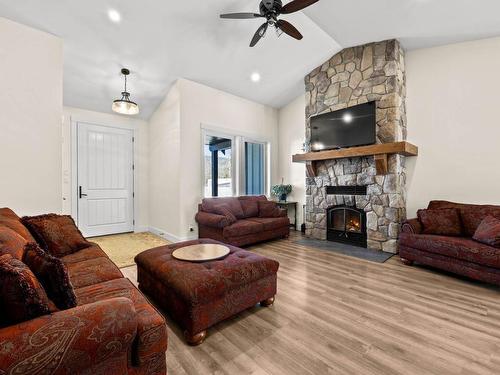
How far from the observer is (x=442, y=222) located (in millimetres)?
3320

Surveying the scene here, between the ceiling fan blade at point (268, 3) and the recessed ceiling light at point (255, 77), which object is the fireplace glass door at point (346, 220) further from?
the ceiling fan blade at point (268, 3)

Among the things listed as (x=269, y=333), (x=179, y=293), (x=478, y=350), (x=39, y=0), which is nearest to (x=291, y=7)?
(x=39, y=0)

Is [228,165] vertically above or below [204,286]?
above

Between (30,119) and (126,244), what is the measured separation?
250cm

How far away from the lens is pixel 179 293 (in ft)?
5.79

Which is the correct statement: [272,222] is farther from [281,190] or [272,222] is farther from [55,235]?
[55,235]

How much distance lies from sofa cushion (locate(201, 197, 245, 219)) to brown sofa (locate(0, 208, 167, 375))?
3.12 meters

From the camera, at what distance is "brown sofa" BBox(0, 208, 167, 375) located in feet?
2.66

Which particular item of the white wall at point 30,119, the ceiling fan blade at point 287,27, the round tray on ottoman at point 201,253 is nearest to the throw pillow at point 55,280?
the round tray on ottoman at point 201,253

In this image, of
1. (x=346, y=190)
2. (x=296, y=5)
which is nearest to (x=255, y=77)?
(x=296, y=5)

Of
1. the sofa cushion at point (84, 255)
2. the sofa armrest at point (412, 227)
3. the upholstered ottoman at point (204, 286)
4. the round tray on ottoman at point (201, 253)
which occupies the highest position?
the sofa armrest at point (412, 227)

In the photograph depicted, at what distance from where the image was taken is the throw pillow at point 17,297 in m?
0.88

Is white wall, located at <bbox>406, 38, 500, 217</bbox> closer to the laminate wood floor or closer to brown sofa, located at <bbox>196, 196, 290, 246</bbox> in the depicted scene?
the laminate wood floor

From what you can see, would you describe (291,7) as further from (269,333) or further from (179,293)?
(269,333)
